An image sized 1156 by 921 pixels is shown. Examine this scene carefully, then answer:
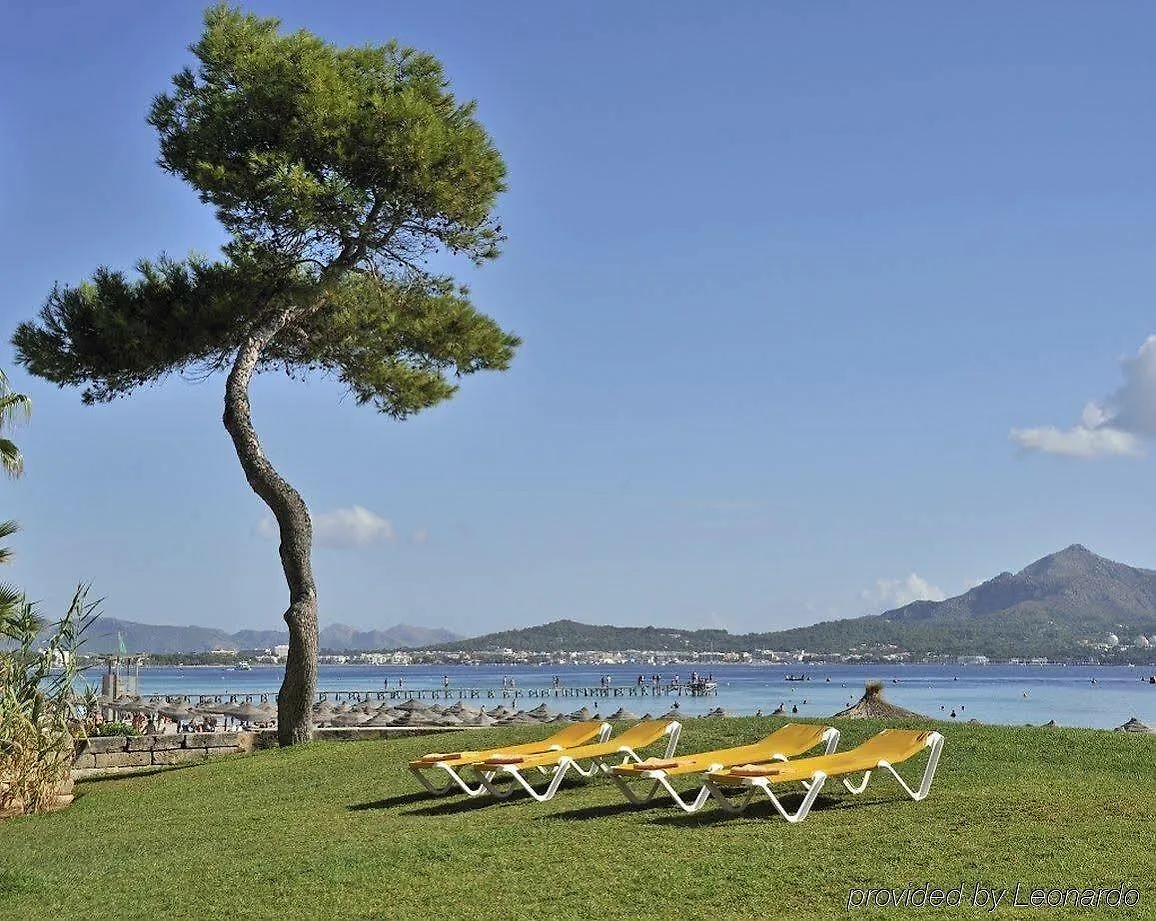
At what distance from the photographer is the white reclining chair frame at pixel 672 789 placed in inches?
347

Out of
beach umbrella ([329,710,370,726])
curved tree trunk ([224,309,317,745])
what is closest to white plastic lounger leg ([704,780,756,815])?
curved tree trunk ([224,309,317,745])

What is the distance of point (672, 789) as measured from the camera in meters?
9.28

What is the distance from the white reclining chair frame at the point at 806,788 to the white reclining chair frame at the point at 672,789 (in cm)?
11

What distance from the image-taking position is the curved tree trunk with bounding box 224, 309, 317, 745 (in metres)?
16.1

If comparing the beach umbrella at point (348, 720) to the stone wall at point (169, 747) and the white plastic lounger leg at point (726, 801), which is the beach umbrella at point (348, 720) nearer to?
the stone wall at point (169, 747)

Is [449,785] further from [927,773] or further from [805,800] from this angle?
[927,773]

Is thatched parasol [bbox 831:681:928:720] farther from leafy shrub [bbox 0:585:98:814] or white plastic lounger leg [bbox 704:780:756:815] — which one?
leafy shrub [bbox 0:585:98:814]

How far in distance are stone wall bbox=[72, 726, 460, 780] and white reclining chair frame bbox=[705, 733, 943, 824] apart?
8616 mm

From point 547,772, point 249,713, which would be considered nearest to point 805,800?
point 547,772

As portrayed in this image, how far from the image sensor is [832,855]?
7184 mm

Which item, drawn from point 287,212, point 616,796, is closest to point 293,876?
point 616,796

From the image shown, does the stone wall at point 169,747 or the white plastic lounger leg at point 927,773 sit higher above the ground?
the white plastic lounger leg at point 927,773

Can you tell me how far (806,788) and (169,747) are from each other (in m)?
9.94

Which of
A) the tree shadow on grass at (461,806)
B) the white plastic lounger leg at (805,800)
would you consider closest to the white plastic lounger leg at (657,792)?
the white plastic lounger leg at (805,800)
